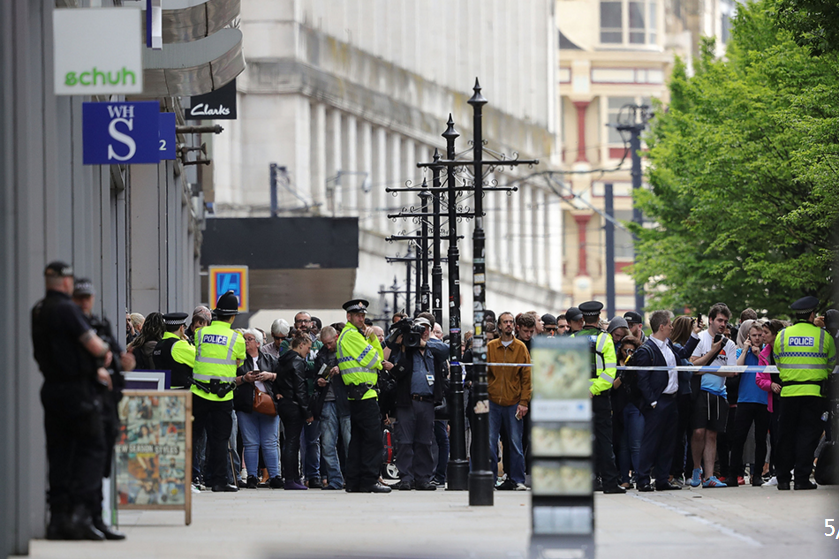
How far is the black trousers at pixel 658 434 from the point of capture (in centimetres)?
1727

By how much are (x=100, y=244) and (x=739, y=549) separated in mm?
7306

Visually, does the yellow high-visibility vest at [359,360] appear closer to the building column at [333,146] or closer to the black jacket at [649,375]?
the black jacket at [649,375]

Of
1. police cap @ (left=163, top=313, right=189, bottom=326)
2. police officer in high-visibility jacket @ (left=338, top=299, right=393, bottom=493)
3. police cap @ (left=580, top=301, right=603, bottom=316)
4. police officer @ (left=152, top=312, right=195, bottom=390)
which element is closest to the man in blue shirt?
police cap @ (left=580, top=301, right=603, bottom=316)

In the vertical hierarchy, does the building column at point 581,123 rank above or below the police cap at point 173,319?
above

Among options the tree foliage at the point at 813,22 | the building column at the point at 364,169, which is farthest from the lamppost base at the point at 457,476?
the building column at the point at 364,169

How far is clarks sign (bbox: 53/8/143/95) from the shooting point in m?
12.0

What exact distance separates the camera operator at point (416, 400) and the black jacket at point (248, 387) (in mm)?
1516


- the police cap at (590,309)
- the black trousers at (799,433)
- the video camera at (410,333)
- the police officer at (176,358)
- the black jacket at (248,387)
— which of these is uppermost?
the police cap at (590,309)

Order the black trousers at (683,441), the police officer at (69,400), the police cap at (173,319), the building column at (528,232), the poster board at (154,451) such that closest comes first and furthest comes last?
the police officer at (69,400) < the poster board at (154,451) < the police cap at (173,319) < the black trousers at (683,441) < the building column at (528,232)

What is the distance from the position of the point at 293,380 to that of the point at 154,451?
537 centimetres

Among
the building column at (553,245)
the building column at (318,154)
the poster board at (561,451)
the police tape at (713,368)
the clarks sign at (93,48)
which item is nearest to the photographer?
the poster board at (561,451)

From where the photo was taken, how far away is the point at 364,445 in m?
17.2

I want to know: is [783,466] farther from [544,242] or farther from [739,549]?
[544,242]

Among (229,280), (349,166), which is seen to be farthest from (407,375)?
(349,166)
